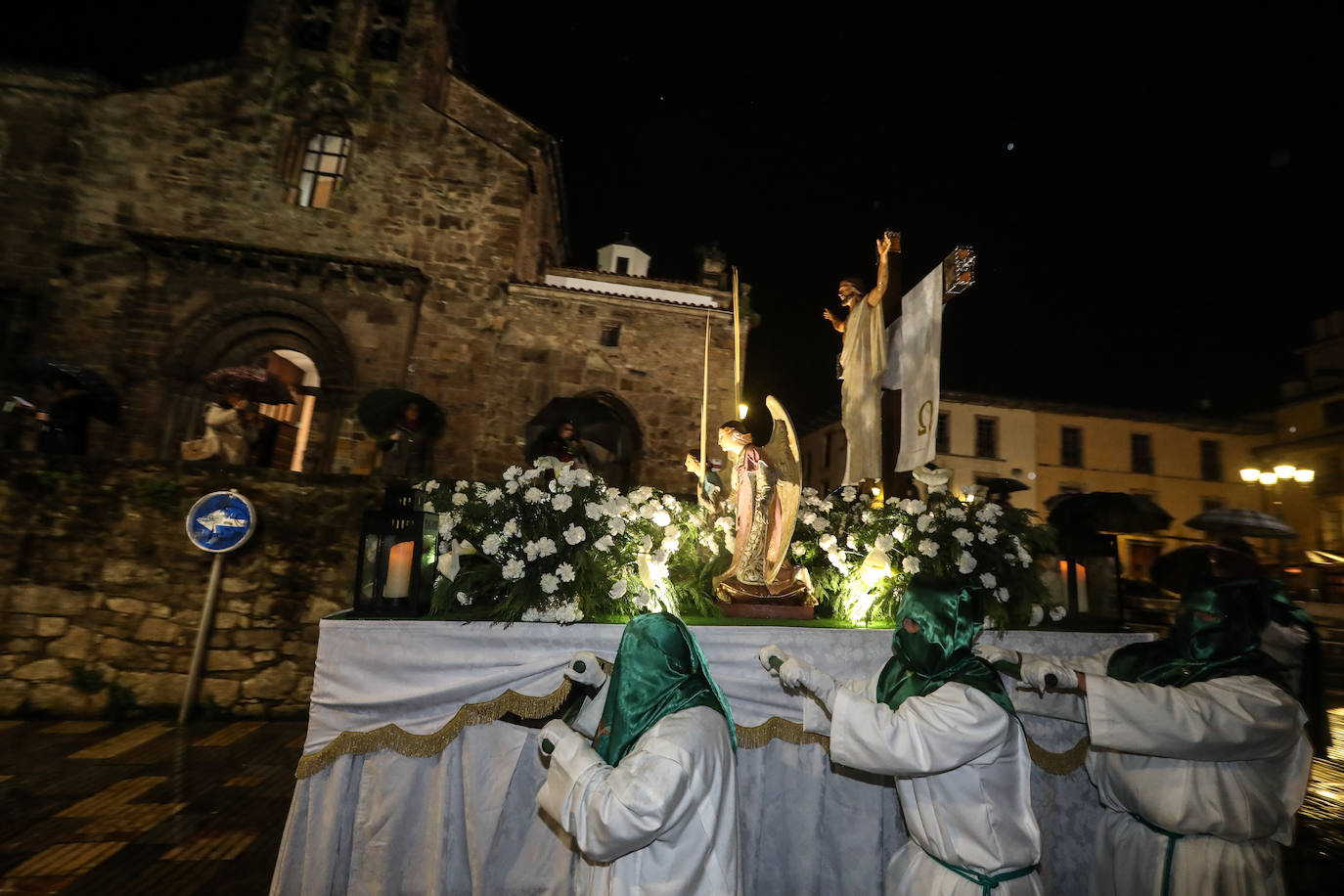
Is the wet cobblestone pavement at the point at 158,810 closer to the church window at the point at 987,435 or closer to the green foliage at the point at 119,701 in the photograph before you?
the green foliage at the point at 119,701

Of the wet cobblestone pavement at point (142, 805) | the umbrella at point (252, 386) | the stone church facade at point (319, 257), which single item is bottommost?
the wet cobblestone pavement at point (142, 805)

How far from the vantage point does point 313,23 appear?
1404cm

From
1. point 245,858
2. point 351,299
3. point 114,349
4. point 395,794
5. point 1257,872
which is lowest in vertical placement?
point 245,858

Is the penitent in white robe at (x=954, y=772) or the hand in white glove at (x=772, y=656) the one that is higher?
the hand in white glove at (x=772, y=656)

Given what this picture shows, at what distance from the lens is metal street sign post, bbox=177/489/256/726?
734cm

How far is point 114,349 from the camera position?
1202 centimetres

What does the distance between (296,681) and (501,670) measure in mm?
5799

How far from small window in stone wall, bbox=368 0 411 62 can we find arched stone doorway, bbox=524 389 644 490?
893 cm

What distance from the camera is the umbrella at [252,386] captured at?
10.3 m

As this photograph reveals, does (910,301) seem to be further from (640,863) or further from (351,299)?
(351,299)

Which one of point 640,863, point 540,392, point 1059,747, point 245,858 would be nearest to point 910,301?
point 1059,747

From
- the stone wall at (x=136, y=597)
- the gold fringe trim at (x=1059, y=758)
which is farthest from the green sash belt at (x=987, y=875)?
the stone wall at (x=136, y=597)

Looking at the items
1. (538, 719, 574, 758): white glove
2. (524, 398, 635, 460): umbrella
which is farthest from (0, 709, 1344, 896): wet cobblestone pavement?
(524, 398, 635, 460): umbrella

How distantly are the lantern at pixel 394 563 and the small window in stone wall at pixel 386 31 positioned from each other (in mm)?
14398
